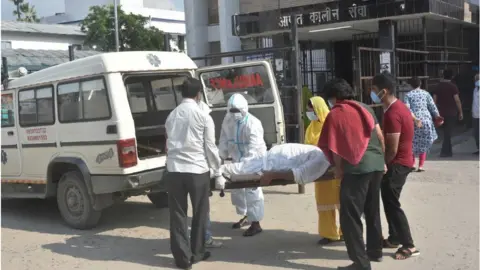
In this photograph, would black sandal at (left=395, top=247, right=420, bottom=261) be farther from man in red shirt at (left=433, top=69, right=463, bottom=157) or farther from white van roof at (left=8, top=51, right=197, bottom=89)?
man in red shirt at (left=433, top=69, right=463, bottom=157)

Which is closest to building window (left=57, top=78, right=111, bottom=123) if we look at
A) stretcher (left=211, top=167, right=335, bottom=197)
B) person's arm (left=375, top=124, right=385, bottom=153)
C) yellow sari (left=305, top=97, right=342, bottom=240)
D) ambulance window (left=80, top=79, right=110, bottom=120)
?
ambulance window (left=80, top=79, right=110, bottom=120)

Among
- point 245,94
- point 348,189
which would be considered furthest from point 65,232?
point 348,189

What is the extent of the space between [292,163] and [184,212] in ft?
3.90

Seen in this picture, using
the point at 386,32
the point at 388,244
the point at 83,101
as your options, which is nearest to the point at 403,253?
the point at 388,244

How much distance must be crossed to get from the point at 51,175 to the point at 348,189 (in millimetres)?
4286

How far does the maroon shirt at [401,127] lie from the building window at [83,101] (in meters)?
3.19

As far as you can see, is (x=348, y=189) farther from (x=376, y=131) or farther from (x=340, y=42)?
(x=340, y=42)

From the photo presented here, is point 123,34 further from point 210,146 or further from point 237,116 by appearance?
point 210,146

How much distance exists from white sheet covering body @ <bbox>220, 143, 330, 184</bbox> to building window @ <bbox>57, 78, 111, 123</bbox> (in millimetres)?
1778

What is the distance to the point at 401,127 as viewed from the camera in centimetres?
510

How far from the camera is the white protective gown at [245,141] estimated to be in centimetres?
618

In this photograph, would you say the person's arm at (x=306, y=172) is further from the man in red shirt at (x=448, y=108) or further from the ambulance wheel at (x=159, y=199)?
the man in red shirt at (x=448, y=108)

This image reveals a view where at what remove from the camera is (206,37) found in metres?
20.6

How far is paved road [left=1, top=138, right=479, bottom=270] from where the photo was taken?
5309mm
